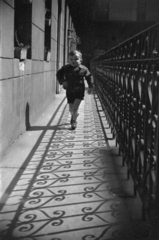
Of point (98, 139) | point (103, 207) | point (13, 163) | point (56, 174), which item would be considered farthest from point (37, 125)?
point (103, 207)

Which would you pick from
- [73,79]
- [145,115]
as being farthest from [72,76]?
[145,115]

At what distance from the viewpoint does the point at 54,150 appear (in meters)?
5.48

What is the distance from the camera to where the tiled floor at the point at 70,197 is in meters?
2.85

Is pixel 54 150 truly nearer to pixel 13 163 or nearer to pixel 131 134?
pixel 13 163

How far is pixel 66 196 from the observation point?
360 centimetres

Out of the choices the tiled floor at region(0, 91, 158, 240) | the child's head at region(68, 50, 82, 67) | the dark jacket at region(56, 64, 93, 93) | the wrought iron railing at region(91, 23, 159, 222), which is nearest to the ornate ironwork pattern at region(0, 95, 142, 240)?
the tiled floor at region(0, 91, 158, 240)

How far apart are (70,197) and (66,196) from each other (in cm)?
5

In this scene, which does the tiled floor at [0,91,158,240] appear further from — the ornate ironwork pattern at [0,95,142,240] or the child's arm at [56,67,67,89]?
the child's arm at [56,67,67,89]

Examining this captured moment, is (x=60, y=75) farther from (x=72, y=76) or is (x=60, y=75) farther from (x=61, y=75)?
(x=72, y=76)

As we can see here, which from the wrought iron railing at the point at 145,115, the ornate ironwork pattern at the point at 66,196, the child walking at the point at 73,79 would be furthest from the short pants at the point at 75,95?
the wrought iron railing at the point at 145,115

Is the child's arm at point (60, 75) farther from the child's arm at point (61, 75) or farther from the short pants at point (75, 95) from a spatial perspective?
the short pants at point (75, 95)

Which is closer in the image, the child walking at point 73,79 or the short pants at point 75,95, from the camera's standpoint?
the child walking at point 73,79

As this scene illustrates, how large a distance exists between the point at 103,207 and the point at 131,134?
931mm

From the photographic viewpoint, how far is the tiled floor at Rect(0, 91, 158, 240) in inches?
112
